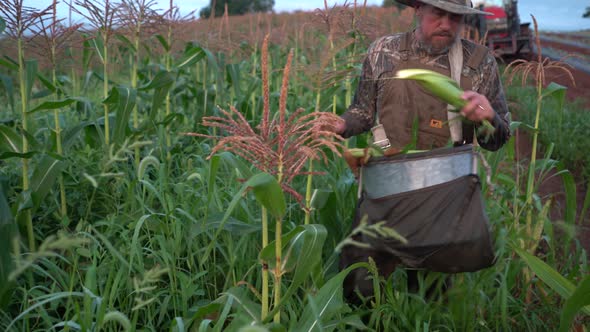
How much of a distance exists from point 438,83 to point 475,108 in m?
0.20

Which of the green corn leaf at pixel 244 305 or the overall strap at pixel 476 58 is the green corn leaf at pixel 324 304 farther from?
the overall strap at pixel 476 58

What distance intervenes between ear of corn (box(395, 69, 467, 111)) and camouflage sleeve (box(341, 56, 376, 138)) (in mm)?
854

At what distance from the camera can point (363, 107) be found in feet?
10.0

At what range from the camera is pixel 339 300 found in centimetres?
228

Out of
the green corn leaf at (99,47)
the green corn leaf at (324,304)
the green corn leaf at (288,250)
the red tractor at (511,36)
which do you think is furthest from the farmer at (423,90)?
the red tractor at (511,36)

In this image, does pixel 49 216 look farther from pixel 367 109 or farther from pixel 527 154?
pixel 527 154

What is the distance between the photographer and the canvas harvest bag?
2266 millimetres

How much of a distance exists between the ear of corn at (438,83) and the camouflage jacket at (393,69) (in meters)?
0.58

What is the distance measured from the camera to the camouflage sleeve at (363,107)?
299 centimetres

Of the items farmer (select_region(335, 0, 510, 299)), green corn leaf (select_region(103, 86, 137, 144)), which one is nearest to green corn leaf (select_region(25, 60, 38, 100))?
green corn leaf (select_region(103, 86, 137, 144))

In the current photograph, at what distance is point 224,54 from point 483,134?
3.68 m

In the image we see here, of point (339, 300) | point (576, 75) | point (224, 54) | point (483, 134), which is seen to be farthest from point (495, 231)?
point (576, 75)

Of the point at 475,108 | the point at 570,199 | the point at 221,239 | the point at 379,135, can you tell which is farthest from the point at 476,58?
the point at 221,239

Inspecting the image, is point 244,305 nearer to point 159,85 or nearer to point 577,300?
point 577,300
